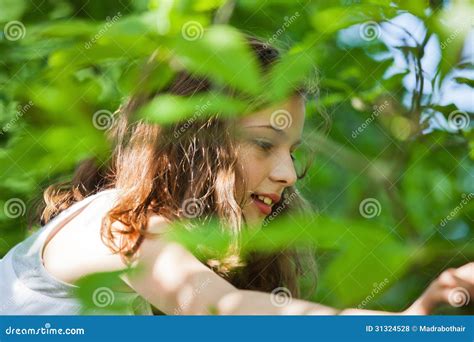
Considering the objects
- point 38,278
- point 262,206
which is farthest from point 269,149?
point 38,278

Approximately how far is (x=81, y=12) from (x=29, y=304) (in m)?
0.63

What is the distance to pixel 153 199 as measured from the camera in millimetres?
1500

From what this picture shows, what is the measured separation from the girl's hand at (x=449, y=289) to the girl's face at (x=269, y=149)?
1.31ft

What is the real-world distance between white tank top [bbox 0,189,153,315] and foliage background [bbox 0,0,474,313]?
0.30ft

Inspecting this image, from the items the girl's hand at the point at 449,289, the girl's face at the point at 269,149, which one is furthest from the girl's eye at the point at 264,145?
the girl's hand at the point at 449,289

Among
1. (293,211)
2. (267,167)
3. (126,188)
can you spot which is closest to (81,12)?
(126,188)

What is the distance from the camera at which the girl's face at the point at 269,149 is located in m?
1.48

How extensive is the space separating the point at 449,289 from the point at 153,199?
63cm

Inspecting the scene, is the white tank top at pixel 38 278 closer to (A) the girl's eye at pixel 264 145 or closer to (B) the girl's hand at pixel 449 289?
(A) the girl's eye at pixel 264 145

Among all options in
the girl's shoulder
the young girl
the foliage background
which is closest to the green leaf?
the foliage background

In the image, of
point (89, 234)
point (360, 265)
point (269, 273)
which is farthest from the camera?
point (269, 273)

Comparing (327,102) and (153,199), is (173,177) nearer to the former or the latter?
(153,199)

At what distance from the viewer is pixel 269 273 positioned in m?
1.74
